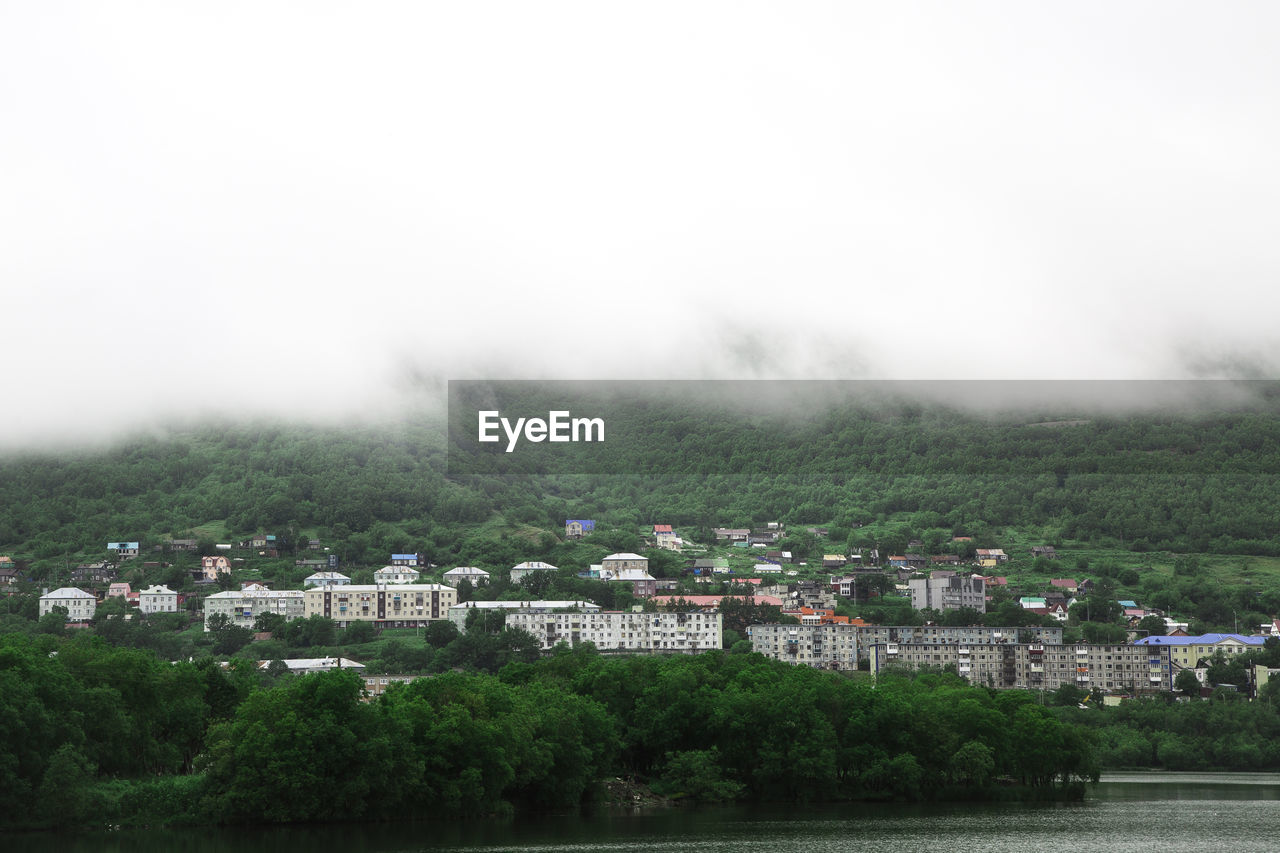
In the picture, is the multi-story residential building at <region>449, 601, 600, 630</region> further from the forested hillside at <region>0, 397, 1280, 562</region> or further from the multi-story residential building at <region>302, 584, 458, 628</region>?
the forested hillside at <region>0, 397, 1280, 562</region>

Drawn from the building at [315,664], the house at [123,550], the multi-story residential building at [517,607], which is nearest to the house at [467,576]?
the multi-story residential building at [517,607]

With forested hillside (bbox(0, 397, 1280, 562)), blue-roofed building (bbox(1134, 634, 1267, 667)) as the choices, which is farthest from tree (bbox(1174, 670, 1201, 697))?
forested hillside (bbox(0, 397, 1280, 562))

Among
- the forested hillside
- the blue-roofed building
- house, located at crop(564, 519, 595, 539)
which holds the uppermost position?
the forested hillside

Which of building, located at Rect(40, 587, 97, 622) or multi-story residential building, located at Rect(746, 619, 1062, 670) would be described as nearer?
multi-story residential building, located at Rect(746, 619, 1062, 670)

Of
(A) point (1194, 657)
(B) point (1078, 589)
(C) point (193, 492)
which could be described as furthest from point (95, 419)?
(A) point (1194, 657)

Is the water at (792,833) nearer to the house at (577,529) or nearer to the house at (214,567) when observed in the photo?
the house at (214,567)

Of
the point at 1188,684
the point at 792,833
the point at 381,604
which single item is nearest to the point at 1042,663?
the point at 1188,684

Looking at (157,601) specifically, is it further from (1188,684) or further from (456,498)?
(1188,684)
